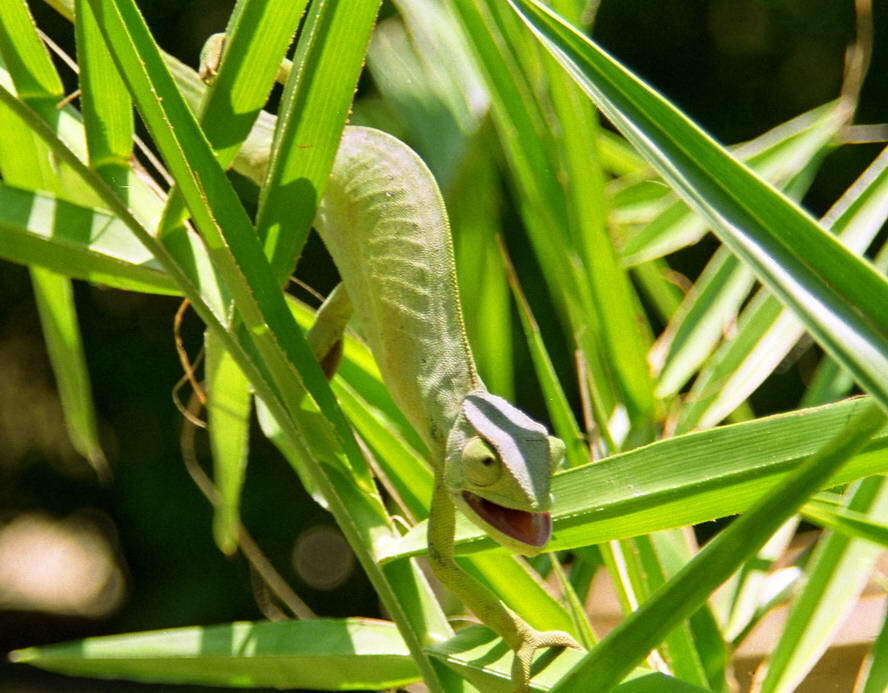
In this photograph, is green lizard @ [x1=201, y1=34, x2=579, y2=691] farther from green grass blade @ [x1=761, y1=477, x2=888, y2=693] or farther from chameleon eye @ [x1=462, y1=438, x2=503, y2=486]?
green grass blade @ [x1=761, y1=477, x2=888, y2=693]

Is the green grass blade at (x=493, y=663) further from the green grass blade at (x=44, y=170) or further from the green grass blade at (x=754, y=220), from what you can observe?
the green grass blade at (x=44, y=170)

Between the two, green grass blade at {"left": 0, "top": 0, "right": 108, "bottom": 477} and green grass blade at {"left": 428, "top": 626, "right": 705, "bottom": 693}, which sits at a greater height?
green grass blade at {"left": 0, "top": 0, "right": 108, "bottom": 477}

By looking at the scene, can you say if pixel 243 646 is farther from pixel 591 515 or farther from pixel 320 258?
pixel 320 258

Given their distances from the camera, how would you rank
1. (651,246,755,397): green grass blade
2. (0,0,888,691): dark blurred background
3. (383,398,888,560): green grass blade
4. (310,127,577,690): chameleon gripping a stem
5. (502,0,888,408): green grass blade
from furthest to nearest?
1. (0,0,888,691): dark blurred background
2. (651,246,755,397): green grass blade
3. (310,127,577,690): chameleon gripping a stem
4. (383,398,888,560): green grass blade
5. (502,0,888,408): green grass blade

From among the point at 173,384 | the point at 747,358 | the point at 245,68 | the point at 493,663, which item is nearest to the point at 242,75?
the point at 245,68

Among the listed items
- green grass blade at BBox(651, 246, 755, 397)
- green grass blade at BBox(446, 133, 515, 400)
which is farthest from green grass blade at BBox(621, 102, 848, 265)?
green grass blade at BBox(446, 133, 515, 400)

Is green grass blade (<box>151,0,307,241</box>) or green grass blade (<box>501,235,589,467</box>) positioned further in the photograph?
green grass blade (<box>501,235,589,467</box>)

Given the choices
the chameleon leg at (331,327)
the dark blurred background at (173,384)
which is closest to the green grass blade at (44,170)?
the chameleon leg at (331,327)
